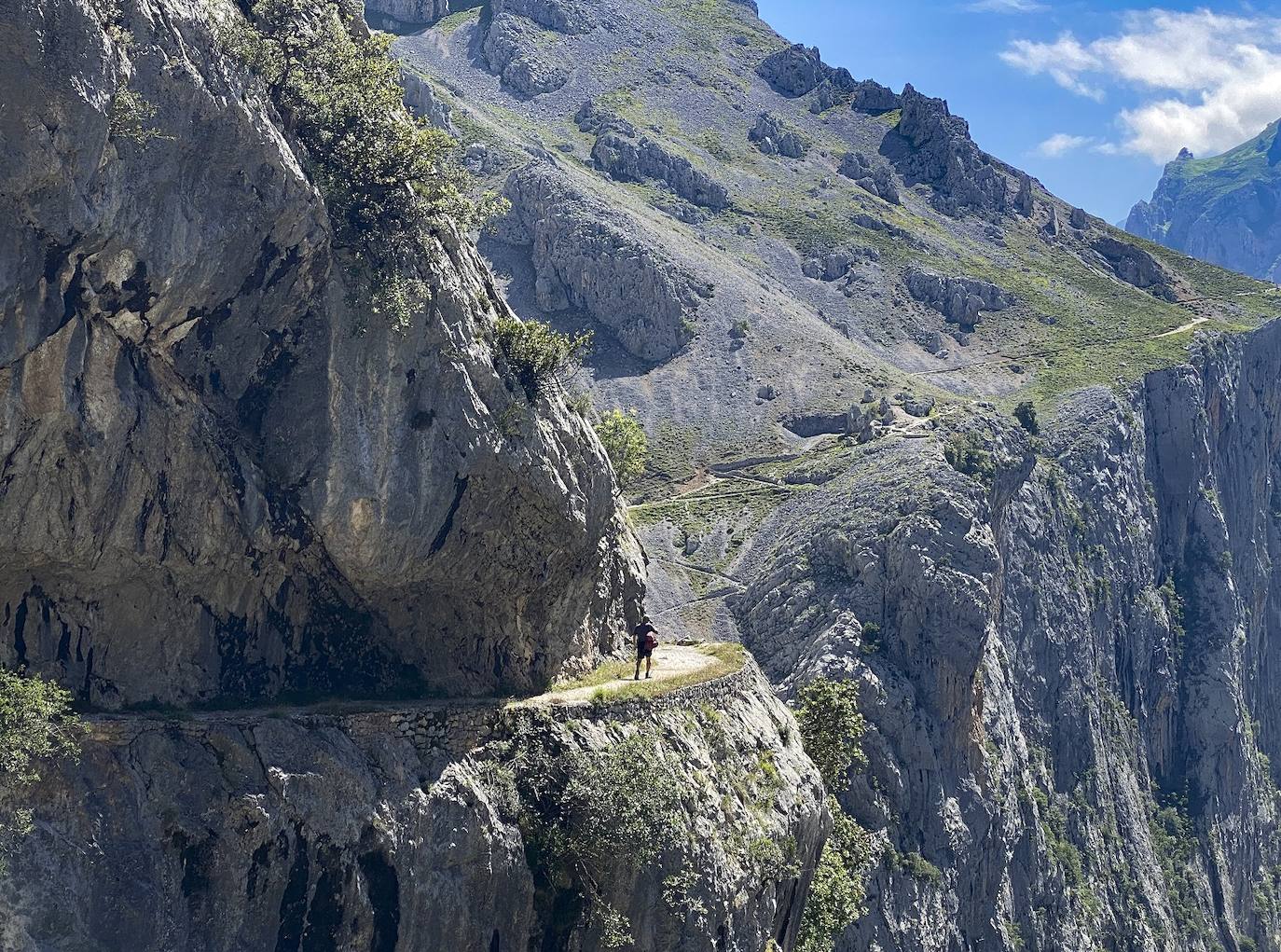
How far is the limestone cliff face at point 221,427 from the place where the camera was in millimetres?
35375

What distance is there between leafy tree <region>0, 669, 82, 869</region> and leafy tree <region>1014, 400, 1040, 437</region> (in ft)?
369

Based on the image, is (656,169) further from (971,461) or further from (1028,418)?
(971,461)

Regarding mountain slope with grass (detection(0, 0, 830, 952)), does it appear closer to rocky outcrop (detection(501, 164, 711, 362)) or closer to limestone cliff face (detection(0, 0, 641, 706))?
limestone cliff face (detection(0, 0, 641, 706))

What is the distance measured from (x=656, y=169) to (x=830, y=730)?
122585mm

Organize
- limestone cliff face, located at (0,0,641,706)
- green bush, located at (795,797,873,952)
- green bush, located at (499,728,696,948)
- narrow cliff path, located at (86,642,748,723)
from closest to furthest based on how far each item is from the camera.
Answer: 1. limestone cliff face, located at (0,0,641,706)
2. narrow cliff path, located at (86,642,748,723)
3. green bush, located at (499,728,696,948)
4. green bush, located at (795,797,873,952)

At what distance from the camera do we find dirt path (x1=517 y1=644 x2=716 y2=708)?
1848 inches

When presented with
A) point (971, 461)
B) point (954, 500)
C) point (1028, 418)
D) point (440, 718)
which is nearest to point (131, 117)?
point (440, 718)

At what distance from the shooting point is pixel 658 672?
54969 mm

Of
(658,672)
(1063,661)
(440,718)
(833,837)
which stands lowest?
(833,837)

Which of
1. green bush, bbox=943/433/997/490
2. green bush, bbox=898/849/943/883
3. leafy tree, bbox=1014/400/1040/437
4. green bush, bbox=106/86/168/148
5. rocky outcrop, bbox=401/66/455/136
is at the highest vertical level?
rocky outcrop, bbox=401/66/455/136

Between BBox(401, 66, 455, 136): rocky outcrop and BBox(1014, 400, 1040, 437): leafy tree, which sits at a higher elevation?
BBox(401, 66, 455, 136): rocky outcrop

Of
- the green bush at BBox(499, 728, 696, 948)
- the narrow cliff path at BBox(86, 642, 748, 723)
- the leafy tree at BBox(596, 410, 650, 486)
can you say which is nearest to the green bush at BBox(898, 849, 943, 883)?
the leafy tree at BBox(596, 410, 650, 486)

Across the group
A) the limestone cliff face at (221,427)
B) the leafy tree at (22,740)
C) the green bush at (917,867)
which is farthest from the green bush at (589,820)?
the green bush at (917,867)

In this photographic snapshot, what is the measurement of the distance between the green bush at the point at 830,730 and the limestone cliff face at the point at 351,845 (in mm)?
17738
